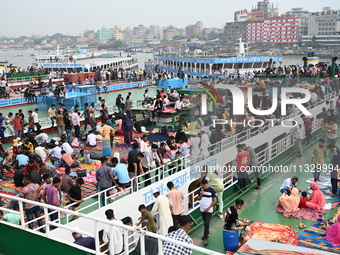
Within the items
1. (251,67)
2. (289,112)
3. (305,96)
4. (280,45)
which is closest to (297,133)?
(289,112)

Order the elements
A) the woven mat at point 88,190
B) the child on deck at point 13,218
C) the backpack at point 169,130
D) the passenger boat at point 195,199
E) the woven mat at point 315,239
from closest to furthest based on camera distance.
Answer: the passenger boat at point 195,199 < the woven mat at point 315,239 < the child on deck at point 13,218 < the woven mat at point 88,190 < the backpack at point 169,130

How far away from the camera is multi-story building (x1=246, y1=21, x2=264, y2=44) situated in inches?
2598

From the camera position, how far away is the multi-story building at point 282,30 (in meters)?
53.0

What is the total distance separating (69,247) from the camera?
5445mm

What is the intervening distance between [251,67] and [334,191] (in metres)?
31.1

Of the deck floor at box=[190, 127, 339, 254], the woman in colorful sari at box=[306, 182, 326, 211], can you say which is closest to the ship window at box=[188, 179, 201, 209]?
the deck floor at box=[190, 127, 339, 254]

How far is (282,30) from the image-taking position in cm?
5853

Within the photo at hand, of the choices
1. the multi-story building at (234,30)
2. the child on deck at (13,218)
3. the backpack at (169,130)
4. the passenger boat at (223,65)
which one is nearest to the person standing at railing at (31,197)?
the child on deck at (13,218)

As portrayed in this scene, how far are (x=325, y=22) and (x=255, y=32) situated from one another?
2864 centimetres

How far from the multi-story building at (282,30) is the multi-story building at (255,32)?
1964mm

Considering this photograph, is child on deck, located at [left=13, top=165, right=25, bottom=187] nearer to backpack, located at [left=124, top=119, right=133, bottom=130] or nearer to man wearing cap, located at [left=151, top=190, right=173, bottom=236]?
man wearing cap, located at [left=151, top=190, right=173, bottom=236]

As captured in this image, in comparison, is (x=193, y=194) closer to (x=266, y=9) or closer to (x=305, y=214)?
(x=305, y=214)

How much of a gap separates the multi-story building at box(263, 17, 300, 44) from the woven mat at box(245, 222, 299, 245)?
49321mm

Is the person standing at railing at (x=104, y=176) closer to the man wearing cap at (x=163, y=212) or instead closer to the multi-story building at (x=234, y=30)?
the man wearing cap at (x=163, y=212)
